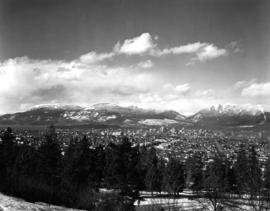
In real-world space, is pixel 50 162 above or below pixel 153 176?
above

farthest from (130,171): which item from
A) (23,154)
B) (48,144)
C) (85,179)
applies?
(23,154)

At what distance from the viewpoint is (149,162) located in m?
62.6

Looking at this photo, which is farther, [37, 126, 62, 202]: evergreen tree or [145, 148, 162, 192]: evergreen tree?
[145, 148, 162, 192]: evergreen tree

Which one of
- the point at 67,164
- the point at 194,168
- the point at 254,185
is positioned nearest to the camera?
the point at 254,185

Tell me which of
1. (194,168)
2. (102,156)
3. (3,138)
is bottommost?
(194,168)

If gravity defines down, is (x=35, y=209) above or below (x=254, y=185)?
below

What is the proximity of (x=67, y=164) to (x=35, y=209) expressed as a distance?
94.3ft

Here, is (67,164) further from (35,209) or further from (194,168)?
(194,168)

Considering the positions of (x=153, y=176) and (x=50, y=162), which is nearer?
(x=50, y=162)

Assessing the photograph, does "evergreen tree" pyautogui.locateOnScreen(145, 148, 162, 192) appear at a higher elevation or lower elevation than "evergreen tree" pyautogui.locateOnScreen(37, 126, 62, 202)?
lower

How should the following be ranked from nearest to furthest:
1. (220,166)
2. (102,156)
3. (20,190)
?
1. (20,190)
2. (102,156)
3. (220,166)

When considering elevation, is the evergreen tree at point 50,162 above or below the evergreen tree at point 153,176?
above

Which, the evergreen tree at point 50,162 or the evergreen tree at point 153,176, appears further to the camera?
the evergreen tree at point 153,176

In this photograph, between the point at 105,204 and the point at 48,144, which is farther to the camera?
the point at 48,144
